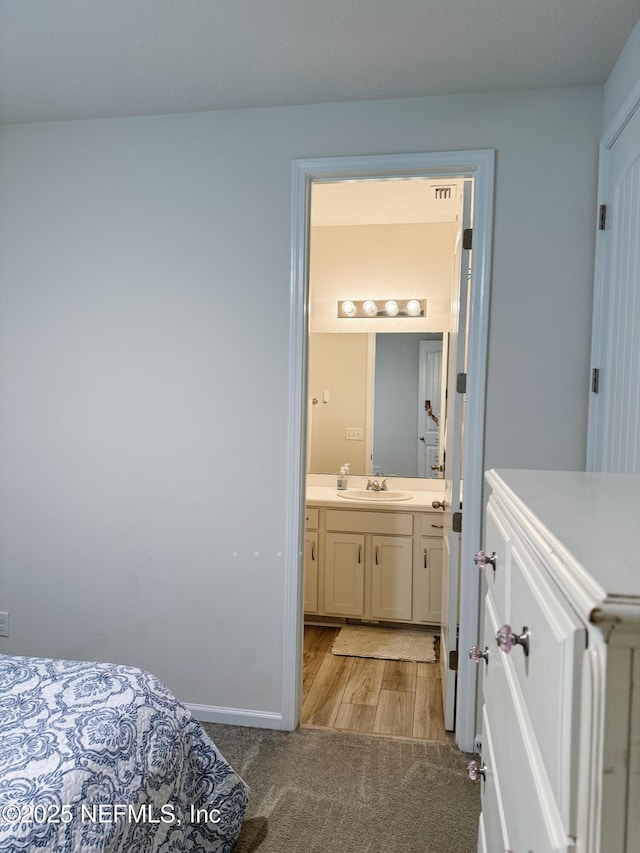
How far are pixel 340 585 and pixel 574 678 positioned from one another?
137 inches

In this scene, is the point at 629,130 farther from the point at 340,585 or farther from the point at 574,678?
the point at 340,585

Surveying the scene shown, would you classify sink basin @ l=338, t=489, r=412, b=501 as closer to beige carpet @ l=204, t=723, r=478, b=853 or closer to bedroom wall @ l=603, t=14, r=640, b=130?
beige carpet @ l=204, t=723, r=478, b=853

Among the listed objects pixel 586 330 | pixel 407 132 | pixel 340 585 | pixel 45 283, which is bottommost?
pixel 340 585

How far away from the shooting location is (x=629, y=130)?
1995 millimetres

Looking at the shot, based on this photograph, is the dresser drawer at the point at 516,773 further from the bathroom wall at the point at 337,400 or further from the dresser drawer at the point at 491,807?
the bathroom wall at the point at 337,400

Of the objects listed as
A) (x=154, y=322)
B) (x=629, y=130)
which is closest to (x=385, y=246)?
(x=154, y=322)

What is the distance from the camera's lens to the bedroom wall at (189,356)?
2418 mm

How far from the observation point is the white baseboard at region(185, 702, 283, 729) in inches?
105

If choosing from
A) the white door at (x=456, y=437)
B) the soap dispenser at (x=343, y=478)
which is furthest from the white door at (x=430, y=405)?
the white door at (x=456, y=437)

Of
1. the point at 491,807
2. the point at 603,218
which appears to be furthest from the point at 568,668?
the point at 603,218

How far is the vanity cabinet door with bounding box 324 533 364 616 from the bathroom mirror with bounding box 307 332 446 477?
625 millimetres

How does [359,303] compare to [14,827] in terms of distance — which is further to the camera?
[359,303]

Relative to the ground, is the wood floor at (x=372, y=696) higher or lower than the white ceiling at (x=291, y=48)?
lower

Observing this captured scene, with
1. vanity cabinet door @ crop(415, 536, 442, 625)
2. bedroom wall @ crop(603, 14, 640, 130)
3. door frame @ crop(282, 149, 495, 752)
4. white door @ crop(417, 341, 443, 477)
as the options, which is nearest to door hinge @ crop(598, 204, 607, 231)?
bedroom wall @ crop(603, 14, 640, 130)
